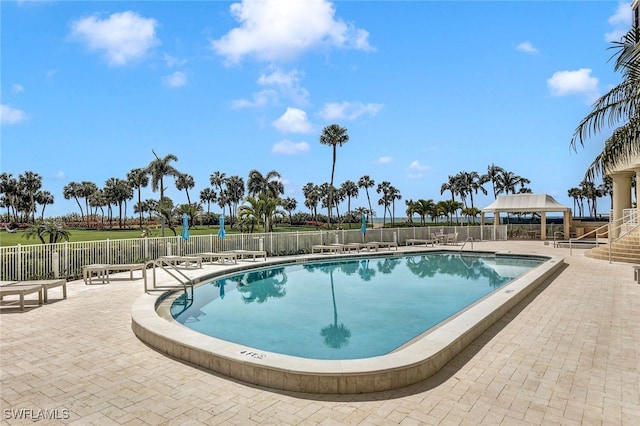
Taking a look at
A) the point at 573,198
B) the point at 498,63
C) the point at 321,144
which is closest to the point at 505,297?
the point at 498,63

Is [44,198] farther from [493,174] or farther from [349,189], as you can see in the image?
[493,174]

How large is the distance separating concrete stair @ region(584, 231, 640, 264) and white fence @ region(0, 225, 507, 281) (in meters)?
10.3

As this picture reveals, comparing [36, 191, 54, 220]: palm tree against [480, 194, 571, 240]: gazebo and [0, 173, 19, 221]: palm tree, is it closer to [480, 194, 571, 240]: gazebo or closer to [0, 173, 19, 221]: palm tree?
[0, 173, 19, 221]: palm tree

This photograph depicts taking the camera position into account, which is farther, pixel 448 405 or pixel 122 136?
pixel 122 136

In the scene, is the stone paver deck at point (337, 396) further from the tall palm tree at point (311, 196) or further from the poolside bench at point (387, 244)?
the tall palm tree at point (311, 196)

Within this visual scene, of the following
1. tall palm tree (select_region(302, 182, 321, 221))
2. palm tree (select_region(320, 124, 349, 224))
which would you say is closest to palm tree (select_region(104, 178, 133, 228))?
tall palm tree (select_region(302, 182, 321, 221))

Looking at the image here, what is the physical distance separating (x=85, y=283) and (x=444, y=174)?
230ft

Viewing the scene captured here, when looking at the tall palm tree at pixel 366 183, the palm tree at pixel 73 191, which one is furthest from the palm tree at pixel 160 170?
the palm tree at pixel 73 191

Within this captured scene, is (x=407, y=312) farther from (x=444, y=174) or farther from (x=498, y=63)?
(x=444, y=174)

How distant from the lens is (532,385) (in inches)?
158

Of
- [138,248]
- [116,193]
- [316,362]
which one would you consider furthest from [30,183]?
[316,362]

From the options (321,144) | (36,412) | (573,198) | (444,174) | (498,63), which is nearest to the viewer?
(36,412)

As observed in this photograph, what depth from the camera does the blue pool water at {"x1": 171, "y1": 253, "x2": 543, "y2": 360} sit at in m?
6.73

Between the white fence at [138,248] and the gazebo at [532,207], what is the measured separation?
889cm
